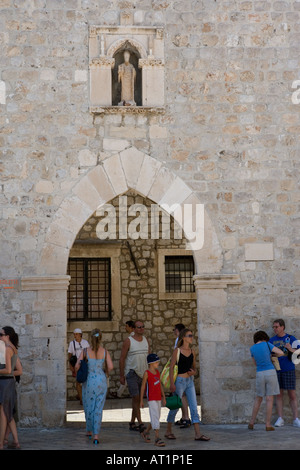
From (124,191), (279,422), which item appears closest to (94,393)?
(279,422)

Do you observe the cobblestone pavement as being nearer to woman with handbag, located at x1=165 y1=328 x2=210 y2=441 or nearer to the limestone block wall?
woman with handbag, located at x1=165 y1=328 x2=210 y2=441

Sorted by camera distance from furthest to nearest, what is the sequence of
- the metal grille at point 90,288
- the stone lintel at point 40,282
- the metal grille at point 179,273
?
the metal grille at point 179,273 → the metal grille at point 90,288 → the stone lintel at point 40,282

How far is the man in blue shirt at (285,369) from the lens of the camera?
790cm

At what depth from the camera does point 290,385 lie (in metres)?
7.90

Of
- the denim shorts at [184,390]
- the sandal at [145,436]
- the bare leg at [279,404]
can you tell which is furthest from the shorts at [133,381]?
the bare leg at [279,404]

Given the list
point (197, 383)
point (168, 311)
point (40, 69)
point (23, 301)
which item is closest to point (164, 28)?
point (40, 69)

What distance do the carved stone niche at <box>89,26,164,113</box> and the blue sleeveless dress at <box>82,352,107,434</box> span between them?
3433mm

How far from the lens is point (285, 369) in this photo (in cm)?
793

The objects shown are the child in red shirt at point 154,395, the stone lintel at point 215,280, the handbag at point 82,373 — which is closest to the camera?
the child in red shirt at point 154,395

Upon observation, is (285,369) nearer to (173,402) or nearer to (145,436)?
(173,402)

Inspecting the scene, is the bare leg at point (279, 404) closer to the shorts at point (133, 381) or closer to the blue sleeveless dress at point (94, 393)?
the shorts at point (133, 381)

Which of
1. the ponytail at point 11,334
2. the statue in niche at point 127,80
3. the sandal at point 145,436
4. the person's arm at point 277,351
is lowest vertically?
the sandal at point 145,436

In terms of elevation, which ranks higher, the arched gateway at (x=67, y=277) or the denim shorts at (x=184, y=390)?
the arched gateway at (x=67, y=277)

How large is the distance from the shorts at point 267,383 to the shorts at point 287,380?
17.5 inches
